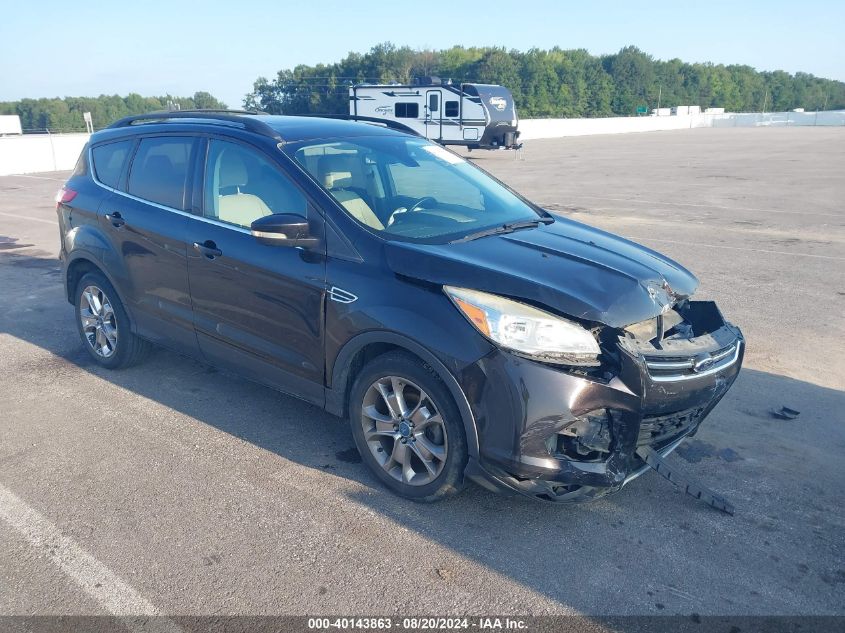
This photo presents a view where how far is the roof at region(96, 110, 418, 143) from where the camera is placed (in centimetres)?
431

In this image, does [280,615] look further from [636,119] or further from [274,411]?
[636,119]

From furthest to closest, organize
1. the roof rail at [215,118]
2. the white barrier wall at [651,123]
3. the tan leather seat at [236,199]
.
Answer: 1. the white barrier wall at [651,123]
2. the roof rail at [215,118]
3. the tan leather seat at [236,199]

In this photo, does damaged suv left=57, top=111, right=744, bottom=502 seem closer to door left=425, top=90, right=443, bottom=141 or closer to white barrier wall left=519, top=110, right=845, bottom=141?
door left=425, top=90, right=443, bottom=141

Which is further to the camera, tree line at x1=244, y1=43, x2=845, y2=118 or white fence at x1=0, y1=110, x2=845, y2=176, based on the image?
tree line at x1=244, y1=43, x2=845, y2=118

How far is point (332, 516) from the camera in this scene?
347 cm

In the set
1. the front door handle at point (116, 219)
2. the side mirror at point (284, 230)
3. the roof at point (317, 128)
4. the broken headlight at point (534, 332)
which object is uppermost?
the roof at point (317, 128)

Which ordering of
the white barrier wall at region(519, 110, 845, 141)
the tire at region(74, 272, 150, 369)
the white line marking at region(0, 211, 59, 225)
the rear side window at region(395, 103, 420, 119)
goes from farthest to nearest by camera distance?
the white barrier wall at region(519, 110, 845, 141)
the rear side window at region(395, 103, 420, 119)
the white line marking at region(0, 211, 59, 225)
the tire at region(74, 272, 150, 369)

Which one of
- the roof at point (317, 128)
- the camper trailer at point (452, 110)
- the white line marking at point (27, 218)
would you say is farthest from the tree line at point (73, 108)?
the roof at point (317, 128)

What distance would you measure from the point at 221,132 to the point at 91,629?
293 cm

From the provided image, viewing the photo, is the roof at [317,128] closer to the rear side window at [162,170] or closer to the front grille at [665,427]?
the rear side window at [162,170]

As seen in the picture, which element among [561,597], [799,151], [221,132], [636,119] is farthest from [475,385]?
[636,119]

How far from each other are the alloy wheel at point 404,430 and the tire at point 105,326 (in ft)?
8.12

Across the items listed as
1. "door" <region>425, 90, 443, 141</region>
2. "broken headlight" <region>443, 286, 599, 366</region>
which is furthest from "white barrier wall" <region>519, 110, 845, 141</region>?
"broken headlight" <region>443, 286, 599, 366</region>

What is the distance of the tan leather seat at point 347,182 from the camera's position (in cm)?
386
